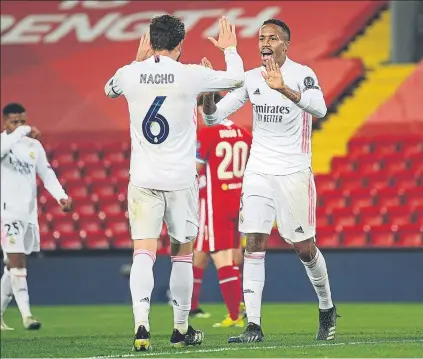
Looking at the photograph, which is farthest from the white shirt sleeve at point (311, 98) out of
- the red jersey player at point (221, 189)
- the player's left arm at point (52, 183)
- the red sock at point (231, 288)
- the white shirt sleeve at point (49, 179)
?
the white shirt sleeve at point (49, 179)

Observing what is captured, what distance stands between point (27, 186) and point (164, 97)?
13.5 feet

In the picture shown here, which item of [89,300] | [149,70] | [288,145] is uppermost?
[149,70]

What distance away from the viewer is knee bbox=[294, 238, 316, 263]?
25.1 ft

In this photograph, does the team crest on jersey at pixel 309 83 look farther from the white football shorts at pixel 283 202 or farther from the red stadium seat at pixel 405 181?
the red stadium seat at pixel 405 181

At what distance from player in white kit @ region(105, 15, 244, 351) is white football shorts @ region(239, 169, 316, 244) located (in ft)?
2.14

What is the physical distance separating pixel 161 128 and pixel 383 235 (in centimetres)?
967

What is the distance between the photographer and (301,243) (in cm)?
765

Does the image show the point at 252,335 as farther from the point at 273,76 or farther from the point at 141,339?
the point at 273,76

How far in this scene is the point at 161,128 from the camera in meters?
7.00

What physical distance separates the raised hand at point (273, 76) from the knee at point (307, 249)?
112cm

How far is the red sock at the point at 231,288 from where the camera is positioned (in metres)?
10.2

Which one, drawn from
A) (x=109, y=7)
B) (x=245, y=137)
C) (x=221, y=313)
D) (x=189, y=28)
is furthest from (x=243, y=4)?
(x=245, y=137)

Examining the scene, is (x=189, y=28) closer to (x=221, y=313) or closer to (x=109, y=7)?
(x=109, y=7)

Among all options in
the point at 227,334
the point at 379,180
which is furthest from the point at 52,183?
the point at 379,180
